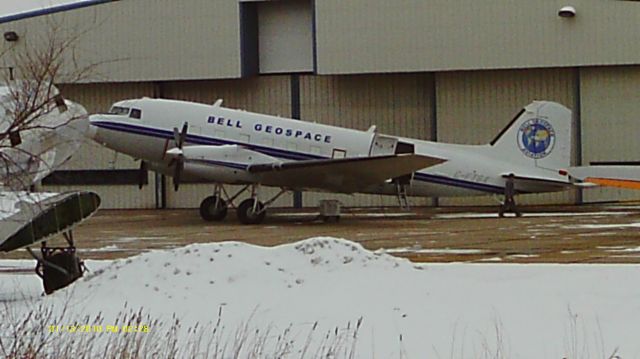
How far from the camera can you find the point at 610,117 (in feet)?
126

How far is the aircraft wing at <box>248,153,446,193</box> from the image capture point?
3159cm

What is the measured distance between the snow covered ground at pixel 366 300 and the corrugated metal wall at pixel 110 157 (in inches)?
1016

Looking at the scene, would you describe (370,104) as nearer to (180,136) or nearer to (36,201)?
(180,136)

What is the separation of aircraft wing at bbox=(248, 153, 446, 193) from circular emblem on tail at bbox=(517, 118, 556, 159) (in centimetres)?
384

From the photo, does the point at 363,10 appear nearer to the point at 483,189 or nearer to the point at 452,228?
the point at 483,189

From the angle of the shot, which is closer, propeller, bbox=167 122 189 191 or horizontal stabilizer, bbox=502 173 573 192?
propeller, bbox=167 122 189 191

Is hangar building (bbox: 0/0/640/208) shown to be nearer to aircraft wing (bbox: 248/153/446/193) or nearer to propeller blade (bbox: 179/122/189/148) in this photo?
aircraft wing (bbox: 248/153/446/193)

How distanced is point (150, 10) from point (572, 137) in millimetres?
14555

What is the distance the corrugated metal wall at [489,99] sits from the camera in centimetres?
3906

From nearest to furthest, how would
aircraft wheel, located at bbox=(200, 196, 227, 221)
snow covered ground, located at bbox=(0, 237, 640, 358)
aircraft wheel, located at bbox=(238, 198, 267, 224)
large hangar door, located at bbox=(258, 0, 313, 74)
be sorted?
snow covered ground, located at bbox=(0, 237, 640, 358) → aircraft wheel, located at bbox=(238, 198, 267, 224) → aircraft wheel, located at bbox=(200, 196, 227, 221) → large hangar door, located at bbox=(258, 0, 313, 74)

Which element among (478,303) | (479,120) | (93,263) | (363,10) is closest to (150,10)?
(363,10)

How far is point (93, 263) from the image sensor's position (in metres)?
20.0
